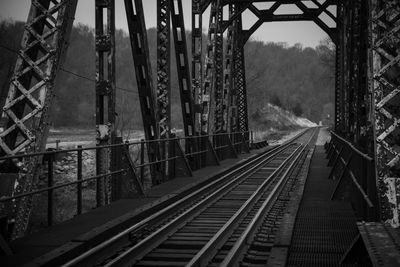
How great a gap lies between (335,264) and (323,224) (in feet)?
7.75

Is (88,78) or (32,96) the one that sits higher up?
(88,78)

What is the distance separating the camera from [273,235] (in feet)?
24.7

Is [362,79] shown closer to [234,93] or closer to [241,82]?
[234,93]

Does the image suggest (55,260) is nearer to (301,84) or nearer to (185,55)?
(185,55)

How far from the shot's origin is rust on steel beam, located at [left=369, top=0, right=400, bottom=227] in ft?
19.4

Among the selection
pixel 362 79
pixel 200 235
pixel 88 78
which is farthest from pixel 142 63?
pixel 88 78

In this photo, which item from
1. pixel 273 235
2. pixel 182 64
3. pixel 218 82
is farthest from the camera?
pixel 218 82

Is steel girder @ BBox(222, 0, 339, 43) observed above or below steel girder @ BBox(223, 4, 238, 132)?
above

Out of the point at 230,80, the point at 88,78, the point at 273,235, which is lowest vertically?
the point at 273,235

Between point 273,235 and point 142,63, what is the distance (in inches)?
214

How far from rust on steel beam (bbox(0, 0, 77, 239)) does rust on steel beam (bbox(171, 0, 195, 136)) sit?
8.21m

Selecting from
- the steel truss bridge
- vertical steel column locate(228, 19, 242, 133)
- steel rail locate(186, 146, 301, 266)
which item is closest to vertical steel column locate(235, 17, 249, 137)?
vertical steel column locate(228, 19, 242, 133)

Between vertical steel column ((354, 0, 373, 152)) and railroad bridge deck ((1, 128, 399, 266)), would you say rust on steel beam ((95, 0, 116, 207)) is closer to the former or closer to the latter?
railroad bridge deck ((1, 128, 399, 266))

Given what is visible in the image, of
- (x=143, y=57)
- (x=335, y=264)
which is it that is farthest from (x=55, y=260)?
(x=143, y=57)
